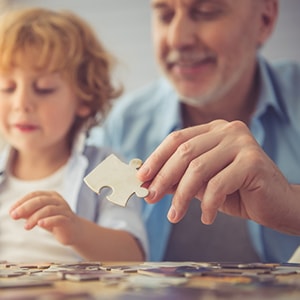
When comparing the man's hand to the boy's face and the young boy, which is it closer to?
the young boy

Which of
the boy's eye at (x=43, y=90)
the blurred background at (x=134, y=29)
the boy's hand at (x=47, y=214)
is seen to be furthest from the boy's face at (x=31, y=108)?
the blurred background at (x=134, y=29)

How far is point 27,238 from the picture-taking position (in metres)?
1.56

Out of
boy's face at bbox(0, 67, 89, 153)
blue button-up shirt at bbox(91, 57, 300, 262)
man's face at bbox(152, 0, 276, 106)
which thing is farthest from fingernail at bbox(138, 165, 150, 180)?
man's face at bbox(152, 0, 276, 106)

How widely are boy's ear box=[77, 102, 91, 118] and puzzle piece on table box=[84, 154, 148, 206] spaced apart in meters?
0.92

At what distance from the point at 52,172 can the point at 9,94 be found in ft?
0.83

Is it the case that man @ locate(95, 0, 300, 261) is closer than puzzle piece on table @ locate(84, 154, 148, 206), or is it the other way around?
Answer: puzzle piece on table @ locate(84, 154, 148, 206)

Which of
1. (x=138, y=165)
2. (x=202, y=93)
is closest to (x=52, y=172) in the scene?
(x=202, y=93)

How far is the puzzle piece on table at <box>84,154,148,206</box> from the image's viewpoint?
0.93 m

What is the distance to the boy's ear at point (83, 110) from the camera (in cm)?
→ 186

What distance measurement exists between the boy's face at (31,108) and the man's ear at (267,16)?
0.97m

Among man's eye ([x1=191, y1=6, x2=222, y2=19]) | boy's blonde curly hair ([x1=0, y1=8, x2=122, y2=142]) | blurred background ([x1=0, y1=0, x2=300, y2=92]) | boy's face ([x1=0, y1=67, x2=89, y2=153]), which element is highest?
blurred background ([x1=0, y1=0, x2=300, y2=92])

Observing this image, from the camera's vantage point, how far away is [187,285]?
0.66m

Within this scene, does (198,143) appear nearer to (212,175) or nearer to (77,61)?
(212,175)

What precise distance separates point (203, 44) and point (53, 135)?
2.36ft
